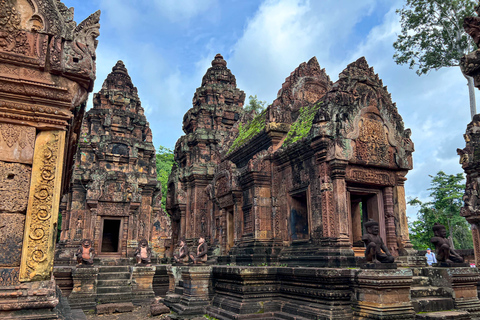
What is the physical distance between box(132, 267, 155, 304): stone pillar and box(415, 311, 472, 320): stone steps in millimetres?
8899

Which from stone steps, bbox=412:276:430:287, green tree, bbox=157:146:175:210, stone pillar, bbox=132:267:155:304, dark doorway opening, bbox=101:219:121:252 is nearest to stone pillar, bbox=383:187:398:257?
stone steps, bbox=412:276:430:287

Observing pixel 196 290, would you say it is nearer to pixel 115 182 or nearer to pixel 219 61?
pixel 115 182

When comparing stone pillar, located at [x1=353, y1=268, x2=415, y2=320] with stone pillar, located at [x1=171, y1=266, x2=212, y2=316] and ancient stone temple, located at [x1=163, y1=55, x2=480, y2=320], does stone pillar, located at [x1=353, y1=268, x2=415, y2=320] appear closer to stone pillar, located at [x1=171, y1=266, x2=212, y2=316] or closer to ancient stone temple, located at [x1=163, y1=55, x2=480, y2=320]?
ancient stone temple, located at [x1=163, y1=55, x2=480, y2=320]

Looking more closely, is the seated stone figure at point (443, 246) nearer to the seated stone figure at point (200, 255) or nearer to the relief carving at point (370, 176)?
the relief carving at point (370, 176)

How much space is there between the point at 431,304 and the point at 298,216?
3815 mm

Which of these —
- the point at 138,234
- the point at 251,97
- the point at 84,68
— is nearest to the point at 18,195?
the point at 84,68

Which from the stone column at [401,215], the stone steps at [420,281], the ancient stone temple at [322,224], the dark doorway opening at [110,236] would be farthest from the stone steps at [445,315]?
the dark doorway opening at [110,236]

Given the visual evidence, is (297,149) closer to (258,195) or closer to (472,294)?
(258,195)

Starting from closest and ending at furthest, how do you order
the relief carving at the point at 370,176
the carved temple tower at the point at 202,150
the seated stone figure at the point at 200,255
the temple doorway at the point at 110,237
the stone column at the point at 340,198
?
1. the stone column at the point at 340,198
2. the relief carving at the point at 370,176
3. the seated stone figure at the point at 200,255
4. the carved temple tower at the point at 202,150
5. the temple doorway at the point at 110,237

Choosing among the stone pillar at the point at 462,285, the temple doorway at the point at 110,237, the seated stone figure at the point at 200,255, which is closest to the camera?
the stone pillar at the point at 462,285

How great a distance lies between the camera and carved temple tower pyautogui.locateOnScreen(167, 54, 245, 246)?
52.3 ft

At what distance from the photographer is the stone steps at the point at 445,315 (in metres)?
6.43

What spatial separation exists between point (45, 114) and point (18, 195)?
794mm

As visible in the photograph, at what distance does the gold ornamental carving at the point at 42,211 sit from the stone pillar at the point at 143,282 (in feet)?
32.4
